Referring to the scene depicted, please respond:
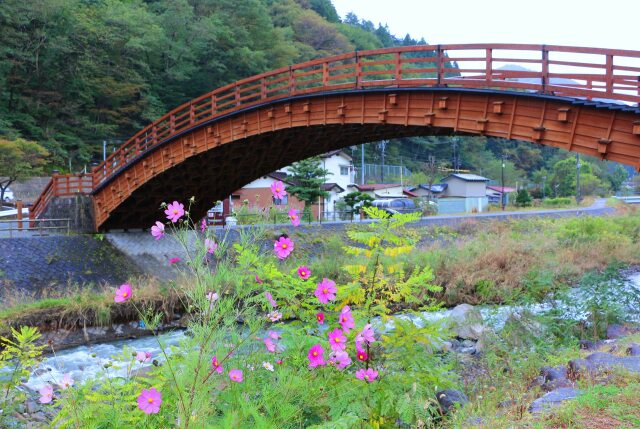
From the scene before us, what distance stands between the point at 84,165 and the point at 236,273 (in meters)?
37.3

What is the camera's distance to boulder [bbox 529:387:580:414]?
4.08 meters

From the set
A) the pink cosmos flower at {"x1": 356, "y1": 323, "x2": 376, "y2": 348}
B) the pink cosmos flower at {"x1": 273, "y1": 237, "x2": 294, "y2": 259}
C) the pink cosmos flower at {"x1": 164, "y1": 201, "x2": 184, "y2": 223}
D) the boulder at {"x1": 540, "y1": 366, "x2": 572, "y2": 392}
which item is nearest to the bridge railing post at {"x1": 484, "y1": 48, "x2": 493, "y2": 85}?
the boulder at {"x1": 540, "y1": 366, "x2": 572, "y2": 392}

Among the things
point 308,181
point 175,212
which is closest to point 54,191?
point 308,181

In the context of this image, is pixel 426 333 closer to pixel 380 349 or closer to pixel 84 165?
pixel 380 349

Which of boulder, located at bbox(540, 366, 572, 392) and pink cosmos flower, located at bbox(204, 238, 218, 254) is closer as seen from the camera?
pink cosmos flower, located at bbox(204, 238, 218, 254)

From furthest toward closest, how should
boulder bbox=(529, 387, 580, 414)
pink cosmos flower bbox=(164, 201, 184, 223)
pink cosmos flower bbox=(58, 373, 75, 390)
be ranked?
boulder bbox=(529, 387, 580, 414) → pink cosmos flower bbox=(164, 201, 184, 223) → pink cosmos flower bbox=(58, 373, 75, 390)

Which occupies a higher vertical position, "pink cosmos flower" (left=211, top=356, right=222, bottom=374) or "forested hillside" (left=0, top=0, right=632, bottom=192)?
"forested hillside" (left=0, top=0, right=632, bottom=192)

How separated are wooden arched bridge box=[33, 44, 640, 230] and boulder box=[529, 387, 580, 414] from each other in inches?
267

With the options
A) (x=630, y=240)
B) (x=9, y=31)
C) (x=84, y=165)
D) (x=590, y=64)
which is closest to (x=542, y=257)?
(x=630, y=240)

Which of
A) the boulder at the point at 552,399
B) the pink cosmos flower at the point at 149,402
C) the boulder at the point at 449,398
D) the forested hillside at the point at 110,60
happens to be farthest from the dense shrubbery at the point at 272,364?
the forested hillside at the point at 110,60

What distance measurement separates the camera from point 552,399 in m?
4.30

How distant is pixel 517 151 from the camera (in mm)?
82062

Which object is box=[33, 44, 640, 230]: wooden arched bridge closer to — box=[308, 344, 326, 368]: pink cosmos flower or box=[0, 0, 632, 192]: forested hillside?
box=[308, 344, 326, 368]: pink cosmos flower

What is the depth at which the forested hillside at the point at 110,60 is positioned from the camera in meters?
35.4
